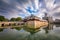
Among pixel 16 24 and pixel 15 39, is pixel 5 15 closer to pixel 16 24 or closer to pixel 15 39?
pixel 16 24

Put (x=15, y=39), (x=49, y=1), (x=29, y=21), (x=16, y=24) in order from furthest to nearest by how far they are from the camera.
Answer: (x=16, y=24) → (x=29, y=21) → (x=49, y=1) → (x=15, y=39)

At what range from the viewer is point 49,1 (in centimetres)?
611

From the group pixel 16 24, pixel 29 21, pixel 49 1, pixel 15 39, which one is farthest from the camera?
pixel 16 24

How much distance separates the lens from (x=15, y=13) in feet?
21.3

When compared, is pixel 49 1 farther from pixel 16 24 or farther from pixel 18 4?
pixel 16 24

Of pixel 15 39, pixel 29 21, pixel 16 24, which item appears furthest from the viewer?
pixel 16 24

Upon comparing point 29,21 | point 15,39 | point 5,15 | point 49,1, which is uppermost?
point 49,1

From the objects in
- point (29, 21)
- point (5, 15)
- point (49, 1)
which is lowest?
point (29, 21)

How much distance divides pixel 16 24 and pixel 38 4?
3.22 meters

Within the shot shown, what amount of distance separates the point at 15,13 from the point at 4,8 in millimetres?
795

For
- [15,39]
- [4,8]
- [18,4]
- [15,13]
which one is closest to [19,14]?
[15,13]

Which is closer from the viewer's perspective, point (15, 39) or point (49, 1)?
point (15, 39)

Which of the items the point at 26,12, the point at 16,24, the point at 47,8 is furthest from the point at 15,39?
the point at 16,24

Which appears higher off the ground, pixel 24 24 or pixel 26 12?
pixel 26 12
